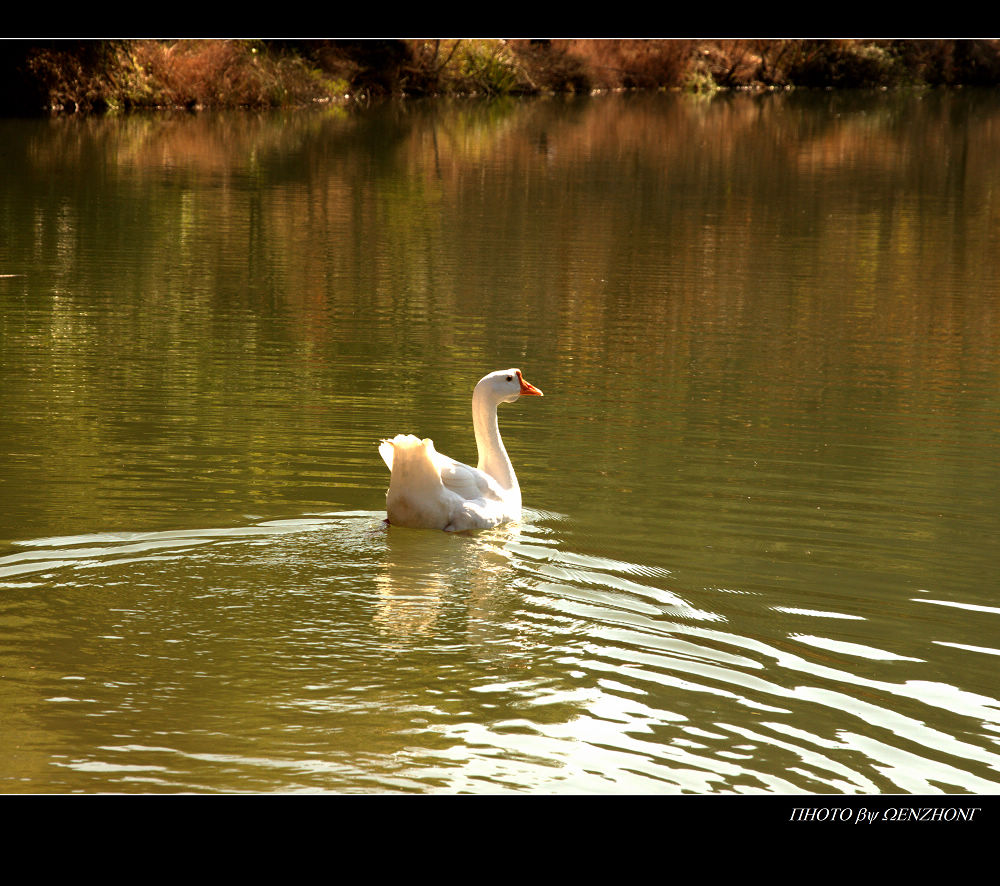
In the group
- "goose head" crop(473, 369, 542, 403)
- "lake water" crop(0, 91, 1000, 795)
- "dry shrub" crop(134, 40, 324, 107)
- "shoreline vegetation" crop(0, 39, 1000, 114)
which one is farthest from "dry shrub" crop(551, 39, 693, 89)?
"goose head" crop(473, 369, 542, 403)

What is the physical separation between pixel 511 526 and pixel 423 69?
4923cm

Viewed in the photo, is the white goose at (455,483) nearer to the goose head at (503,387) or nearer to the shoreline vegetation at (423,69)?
the goose head at (503,387)

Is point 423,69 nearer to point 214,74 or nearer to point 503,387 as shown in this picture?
point 214,74

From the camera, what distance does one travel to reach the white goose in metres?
8.33

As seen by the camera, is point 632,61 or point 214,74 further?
point 632,61

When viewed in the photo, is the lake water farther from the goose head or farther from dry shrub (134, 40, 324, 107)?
dry shrub (134, 40, 324, 107)

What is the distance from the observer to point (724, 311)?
16359 millimetres

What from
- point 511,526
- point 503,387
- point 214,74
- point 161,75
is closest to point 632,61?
point 214,74

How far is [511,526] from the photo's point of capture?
890cm

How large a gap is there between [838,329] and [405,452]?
8.56 meters

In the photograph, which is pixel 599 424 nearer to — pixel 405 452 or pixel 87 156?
pixel 405 452

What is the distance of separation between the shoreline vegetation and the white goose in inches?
882

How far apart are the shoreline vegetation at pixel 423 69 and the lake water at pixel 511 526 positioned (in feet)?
46.3

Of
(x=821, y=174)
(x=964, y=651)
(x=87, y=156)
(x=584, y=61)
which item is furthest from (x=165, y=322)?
(x=584, y=61)
